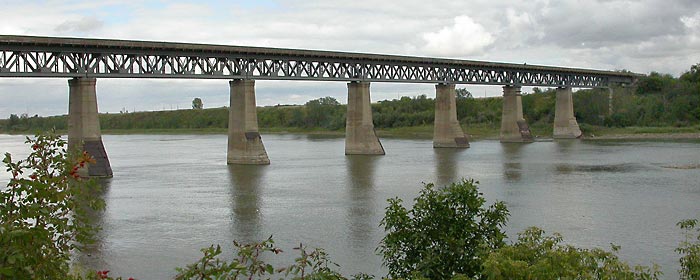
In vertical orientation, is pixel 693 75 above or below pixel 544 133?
above

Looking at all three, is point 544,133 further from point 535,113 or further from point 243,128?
point 243,128

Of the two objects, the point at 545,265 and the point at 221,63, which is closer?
the point at 545,265

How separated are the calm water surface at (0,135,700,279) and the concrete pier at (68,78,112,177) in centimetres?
215

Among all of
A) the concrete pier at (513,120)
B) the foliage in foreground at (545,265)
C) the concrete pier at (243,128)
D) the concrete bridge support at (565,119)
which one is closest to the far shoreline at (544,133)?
the concrete bridge support at (565,119)

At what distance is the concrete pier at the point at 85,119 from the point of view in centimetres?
4762

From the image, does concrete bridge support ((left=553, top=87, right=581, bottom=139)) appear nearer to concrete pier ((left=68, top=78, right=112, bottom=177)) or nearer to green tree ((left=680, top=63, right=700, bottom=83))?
green tree ((left=680, top=63, right=700, bottom=83))

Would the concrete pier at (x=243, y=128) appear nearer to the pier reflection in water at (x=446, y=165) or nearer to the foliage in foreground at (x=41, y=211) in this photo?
the pier reflection in water at (x=446, y=165)

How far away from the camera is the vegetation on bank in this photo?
108 metres

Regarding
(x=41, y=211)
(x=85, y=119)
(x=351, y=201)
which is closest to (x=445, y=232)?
(x=41, y=211)

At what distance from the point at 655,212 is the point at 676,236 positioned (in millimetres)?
6221

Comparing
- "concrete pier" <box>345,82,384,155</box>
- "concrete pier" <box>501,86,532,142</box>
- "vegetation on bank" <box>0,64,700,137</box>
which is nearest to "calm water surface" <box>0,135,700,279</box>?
"concrete pier" <box>345,82,384,155</box>

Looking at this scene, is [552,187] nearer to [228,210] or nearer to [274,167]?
[228,210]

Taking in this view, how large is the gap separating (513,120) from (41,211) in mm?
90563

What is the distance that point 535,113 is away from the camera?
12050cm
